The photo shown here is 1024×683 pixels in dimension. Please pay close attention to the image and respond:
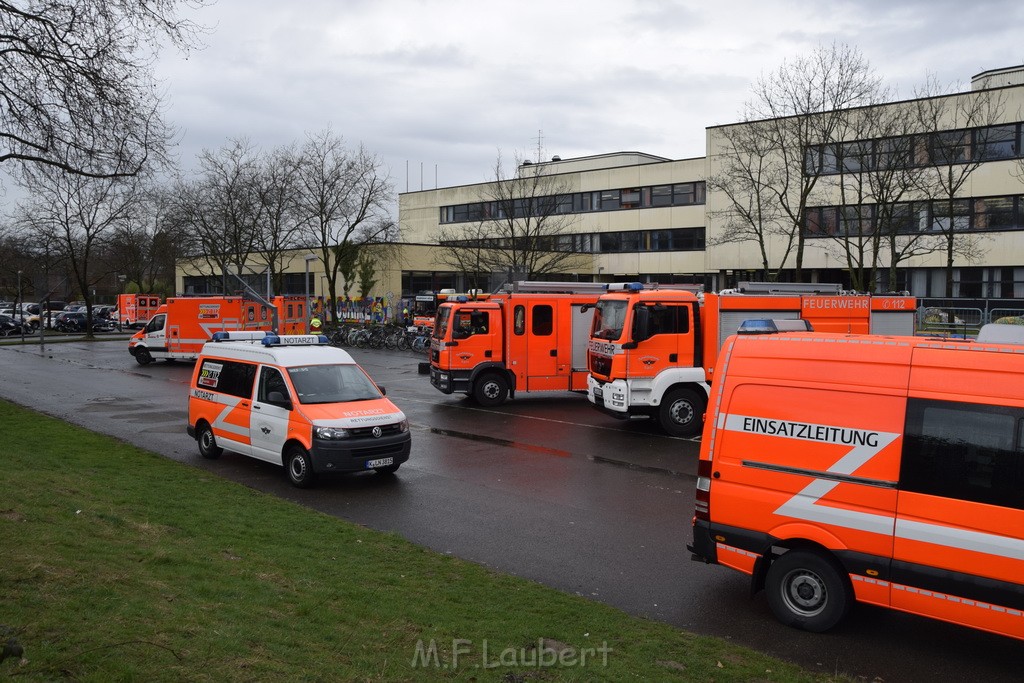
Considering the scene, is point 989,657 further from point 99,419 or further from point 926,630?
point 99,419

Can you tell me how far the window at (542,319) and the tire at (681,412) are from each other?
495 cm

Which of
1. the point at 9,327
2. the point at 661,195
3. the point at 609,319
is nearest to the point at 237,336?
the point at 609,319

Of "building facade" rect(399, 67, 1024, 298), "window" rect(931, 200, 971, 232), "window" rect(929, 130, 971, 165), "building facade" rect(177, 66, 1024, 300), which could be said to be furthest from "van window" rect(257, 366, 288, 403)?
"window" rect(931, 200, 971, 232)

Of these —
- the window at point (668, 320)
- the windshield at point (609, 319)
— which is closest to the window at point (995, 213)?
the window at point (668, 320)

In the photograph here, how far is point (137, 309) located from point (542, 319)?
47.2m

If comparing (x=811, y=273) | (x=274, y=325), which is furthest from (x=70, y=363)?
(x=811, y=273)

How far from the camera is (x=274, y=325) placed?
113ft

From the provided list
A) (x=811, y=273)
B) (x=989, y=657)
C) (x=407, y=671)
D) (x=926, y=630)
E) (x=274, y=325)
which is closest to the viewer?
(x=407, y=671)

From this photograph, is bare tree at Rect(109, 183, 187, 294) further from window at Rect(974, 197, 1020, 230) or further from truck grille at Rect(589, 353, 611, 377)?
window at Rect(974, 197, 1020, 230)

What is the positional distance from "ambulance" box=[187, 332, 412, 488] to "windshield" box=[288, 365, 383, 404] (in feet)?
0.05

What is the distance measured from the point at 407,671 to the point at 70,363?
1256 inches

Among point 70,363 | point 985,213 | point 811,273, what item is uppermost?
point 985,213

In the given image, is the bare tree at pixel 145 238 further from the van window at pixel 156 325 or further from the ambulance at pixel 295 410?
the ambulance at pixel 295 410

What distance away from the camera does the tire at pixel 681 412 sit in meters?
16.4
